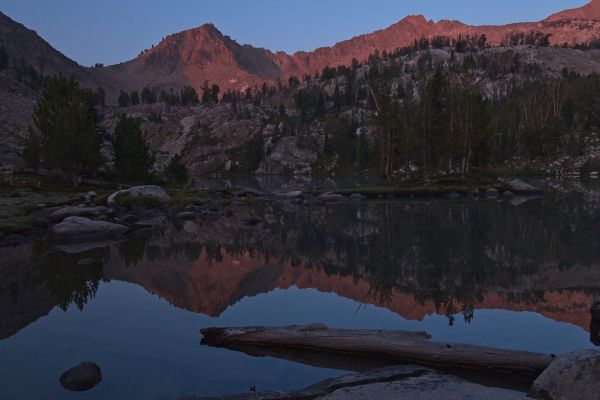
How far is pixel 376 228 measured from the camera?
3183 cm

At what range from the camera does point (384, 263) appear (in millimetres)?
20438

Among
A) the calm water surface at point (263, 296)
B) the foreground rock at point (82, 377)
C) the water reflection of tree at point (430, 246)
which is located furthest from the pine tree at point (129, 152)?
the foreground rock at point (82, 377)

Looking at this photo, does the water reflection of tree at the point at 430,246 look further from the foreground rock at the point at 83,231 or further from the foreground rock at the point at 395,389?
the foreground rock at the point at 395,389

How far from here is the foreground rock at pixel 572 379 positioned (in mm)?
6906

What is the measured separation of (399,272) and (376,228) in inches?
526

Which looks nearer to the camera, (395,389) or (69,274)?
(395,389)

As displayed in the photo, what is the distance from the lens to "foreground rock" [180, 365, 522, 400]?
23.9 feet

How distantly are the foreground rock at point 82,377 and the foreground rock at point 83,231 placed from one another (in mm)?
21229

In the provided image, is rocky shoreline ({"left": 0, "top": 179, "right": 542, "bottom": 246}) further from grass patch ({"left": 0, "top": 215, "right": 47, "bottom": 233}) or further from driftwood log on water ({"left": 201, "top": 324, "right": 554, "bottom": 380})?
driftwood log on water ({"left": 201, "top": 324, "right": 554, "bottom": 380})

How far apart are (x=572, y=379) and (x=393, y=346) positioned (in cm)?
358

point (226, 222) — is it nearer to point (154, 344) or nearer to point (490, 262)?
point (490, 262)

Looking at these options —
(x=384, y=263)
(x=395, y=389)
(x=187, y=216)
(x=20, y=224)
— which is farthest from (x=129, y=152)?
(x=395, y=389)

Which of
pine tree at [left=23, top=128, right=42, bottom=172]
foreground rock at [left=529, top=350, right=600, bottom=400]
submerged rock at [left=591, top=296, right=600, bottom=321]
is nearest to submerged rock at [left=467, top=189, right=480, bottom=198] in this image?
submerged rock at [left=591, top=296, right=600, bottom=321]

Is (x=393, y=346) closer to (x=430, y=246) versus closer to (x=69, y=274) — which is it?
(x=430, y=246)
